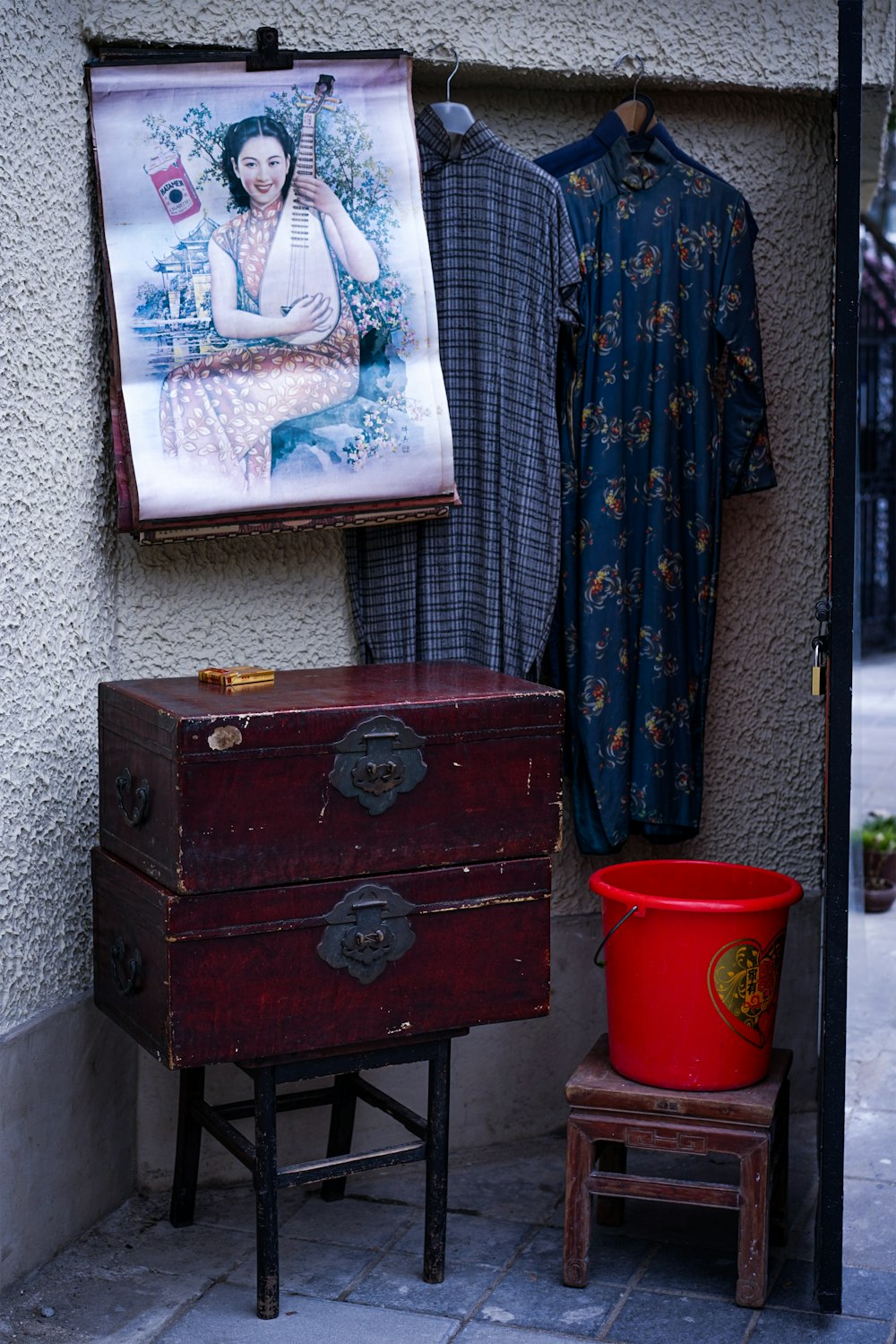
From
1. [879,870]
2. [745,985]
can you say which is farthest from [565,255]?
[879,870]

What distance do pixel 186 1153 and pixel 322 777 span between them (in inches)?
39.4

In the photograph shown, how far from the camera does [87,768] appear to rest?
311 cm

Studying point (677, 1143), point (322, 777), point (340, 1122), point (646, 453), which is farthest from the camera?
point (646, 453)

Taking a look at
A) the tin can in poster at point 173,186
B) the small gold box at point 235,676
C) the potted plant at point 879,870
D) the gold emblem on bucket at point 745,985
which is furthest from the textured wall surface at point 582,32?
the potted plant at point 879,870

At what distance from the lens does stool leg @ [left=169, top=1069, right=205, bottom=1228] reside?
10.2ft

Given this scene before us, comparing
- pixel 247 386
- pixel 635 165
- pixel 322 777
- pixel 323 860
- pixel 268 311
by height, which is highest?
pixel 635 165

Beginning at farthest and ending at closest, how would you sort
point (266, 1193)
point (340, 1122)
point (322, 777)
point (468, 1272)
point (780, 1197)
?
point (340, 1122), point (780, 1197), point (468, 1272), point (266, 1193), point (322, 777)

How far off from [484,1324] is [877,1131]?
1.25m

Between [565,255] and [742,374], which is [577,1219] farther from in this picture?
[565,255]

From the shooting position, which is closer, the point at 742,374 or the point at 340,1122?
the point at 340,1122

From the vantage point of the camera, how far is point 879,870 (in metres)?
5.60

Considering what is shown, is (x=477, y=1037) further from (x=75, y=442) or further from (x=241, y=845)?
(x=75, y=442)

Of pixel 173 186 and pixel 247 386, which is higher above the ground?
pixel 173 186

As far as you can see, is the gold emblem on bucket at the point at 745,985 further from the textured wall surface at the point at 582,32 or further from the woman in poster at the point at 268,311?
the textured wall surface at the point at 582,32
